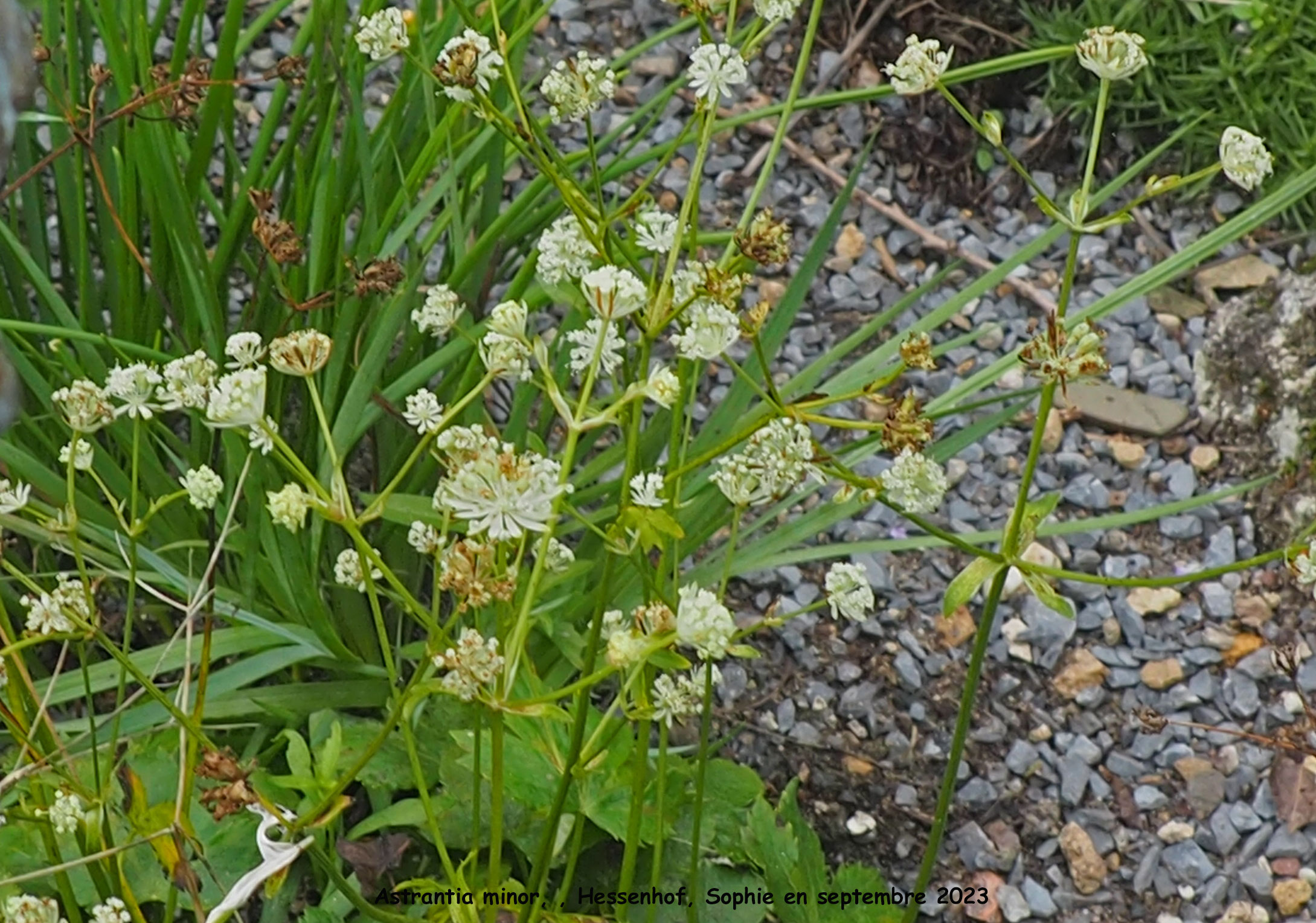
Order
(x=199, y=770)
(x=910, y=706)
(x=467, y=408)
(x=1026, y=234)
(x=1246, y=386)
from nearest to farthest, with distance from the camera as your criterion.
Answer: (x=199, y=770)
(x=467, y=408)
(x=910, y=706)
(x=1246, y=386)
(x=1026, y=234)

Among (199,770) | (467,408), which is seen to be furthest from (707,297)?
(467,408)

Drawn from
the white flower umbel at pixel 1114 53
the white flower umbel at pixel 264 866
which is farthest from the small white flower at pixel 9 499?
the white flower umbel at pixel 1114 53

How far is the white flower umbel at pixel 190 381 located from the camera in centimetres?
121

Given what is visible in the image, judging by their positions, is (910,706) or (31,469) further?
(910,706)

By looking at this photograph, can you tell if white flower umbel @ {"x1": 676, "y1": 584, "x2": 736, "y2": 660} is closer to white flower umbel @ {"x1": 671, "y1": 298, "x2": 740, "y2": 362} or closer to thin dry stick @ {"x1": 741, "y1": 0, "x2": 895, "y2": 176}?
white flower umbel @ {"x1": 671, "y1": 298, "x2": 740, "y2": 362}

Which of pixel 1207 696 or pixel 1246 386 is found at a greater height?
pixel 1246 386

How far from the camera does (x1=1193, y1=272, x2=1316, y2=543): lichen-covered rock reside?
2533 mm

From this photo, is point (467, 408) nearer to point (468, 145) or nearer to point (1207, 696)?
point (468, 145)

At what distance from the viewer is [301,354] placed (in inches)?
43.5

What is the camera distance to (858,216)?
3.02m

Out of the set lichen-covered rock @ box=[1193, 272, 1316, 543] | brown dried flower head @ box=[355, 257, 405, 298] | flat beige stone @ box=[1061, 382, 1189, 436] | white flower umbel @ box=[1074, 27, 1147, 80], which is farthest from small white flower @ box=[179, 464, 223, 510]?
lichen-covered rock @ box=[1193, 272, 1316, 543]

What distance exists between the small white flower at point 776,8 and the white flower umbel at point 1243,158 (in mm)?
355

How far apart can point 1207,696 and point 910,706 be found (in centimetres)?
46

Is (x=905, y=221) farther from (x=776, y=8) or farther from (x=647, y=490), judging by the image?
(x=647, y=490)
